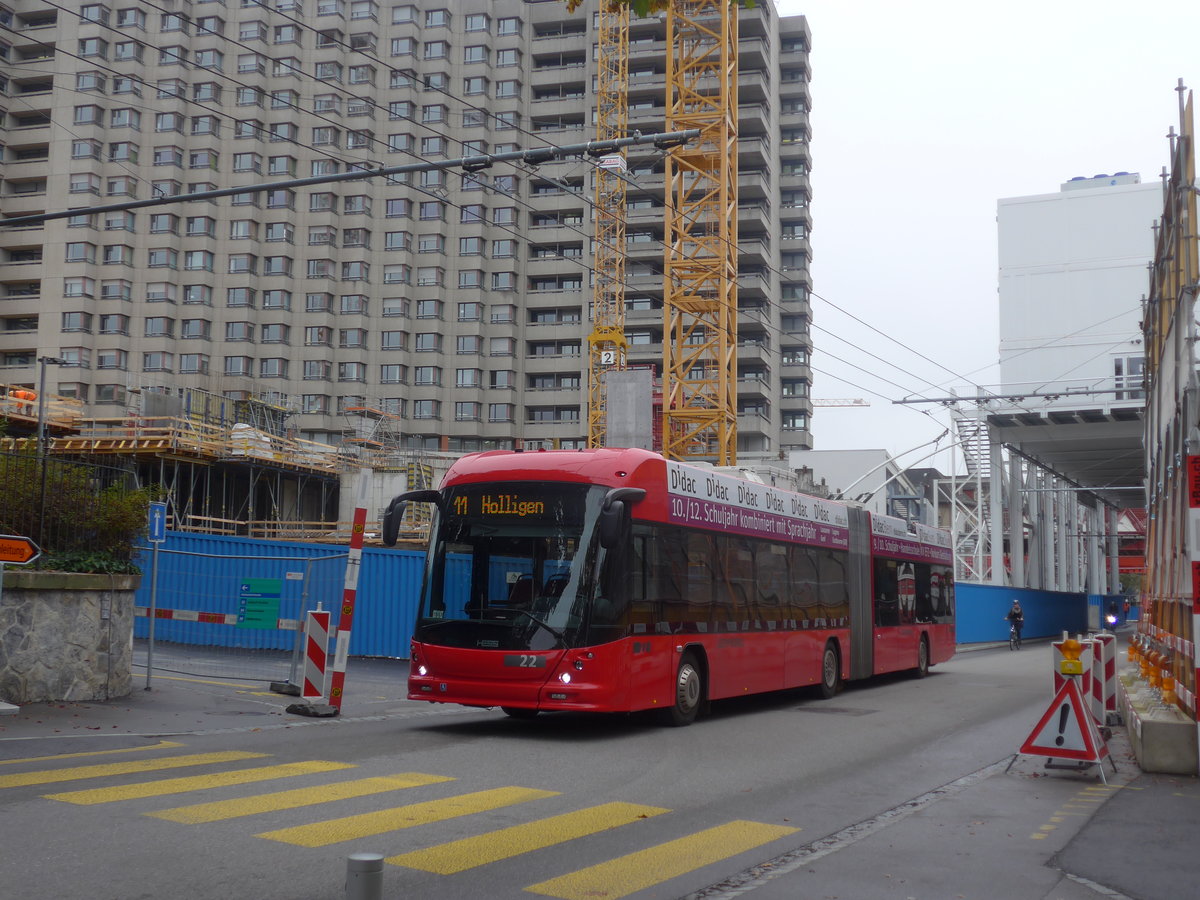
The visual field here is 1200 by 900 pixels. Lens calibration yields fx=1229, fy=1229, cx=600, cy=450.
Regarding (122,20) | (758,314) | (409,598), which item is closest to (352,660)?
(409,598)

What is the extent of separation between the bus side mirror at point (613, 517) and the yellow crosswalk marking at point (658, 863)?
14.0ft

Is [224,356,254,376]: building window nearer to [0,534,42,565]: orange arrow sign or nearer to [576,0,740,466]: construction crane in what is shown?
[576,0,740,466]: construction crane

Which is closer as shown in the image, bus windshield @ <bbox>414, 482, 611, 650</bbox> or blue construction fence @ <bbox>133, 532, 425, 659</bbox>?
bus windshield @ <bbox>414, 482, 611, 650</bbox>

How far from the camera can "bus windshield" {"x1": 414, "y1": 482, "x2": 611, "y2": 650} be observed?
12711mm

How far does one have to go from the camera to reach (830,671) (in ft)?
63.5

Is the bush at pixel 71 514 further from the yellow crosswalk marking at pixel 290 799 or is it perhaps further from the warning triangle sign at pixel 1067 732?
the warning triangle sign at pixel 1067 732

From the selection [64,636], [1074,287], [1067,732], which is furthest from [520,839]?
[1074,287]

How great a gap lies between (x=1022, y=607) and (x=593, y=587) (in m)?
42.0

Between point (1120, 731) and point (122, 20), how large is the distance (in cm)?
8975

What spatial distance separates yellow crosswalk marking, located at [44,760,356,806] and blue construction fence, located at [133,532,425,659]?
6914 millimetres

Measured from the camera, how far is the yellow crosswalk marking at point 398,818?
7.25 meters

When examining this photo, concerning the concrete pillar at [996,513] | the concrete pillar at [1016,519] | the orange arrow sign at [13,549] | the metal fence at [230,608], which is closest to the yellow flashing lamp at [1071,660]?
the orange arrow sign at [13,549]

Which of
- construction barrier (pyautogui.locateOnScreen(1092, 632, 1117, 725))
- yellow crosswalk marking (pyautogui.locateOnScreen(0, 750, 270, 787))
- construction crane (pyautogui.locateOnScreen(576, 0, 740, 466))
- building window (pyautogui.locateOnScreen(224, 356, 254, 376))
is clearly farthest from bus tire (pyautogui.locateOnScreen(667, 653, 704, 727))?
building window (pyautogui.locateOnScreen(224, 356, 254, 376))

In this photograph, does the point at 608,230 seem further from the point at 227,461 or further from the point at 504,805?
the point at 504,805
